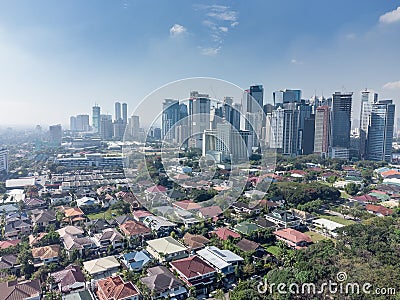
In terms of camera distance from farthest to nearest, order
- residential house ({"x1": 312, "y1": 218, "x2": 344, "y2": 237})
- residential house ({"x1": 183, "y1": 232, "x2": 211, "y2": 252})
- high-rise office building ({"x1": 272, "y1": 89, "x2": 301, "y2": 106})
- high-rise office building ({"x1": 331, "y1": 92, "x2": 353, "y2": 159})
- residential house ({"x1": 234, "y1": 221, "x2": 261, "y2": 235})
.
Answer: high-rise office building ({"x1": 272, "y1": 89, "x2": 301, "y2": 106}) → high-rise office building ({"x1": 331, "y1": 92, "x2": 353, "y2": 159}) → residential house ({"x1": 312, "y1": 218, "x2": 344, "y2": 237}) → residential house ({"x1": 234, "y1": 221, "x2": 261, "y2": 235}) → residential house ({"x1": 183, "y1": 232, "x2": 211, "y2": 252})

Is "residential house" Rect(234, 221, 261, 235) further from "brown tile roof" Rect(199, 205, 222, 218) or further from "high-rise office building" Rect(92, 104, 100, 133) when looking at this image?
"high-rise office building" Rect(92, 104, 100, 133)

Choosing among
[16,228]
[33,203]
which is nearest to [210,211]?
[16,228]

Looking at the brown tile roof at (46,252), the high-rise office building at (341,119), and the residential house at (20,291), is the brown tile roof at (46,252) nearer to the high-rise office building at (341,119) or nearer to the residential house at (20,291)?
the residential house at (20,291)

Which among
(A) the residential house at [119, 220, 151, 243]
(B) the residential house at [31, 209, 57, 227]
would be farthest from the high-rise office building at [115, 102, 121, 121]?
(A) the residential house at [119, 220, 151, 243]

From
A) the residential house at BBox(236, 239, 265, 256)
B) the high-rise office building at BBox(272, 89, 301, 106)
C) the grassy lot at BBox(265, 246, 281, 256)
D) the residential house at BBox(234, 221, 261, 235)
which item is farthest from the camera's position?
the high-rise office building at BBox(272, 89, 301, 106)

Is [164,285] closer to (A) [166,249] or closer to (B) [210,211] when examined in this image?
(A) [166,249]

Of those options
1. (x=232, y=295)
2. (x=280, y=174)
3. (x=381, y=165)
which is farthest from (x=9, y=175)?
(x=381, y=165)

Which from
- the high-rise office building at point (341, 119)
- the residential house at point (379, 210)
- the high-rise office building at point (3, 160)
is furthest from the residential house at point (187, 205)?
the high-rise office building at point (341, 119)

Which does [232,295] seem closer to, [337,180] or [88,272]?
[88,272]
